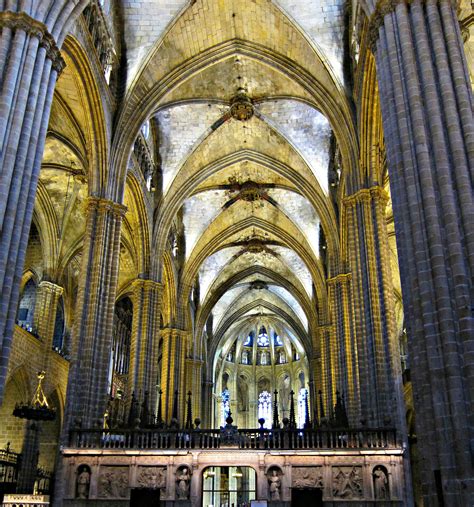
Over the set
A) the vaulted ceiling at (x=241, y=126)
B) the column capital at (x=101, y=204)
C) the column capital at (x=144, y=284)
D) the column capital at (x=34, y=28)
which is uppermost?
the vaulted ceiling at (x=241, y=126)

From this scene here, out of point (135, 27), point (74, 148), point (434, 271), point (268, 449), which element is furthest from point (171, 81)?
point (434, 271)

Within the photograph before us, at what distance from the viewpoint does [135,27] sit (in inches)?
844

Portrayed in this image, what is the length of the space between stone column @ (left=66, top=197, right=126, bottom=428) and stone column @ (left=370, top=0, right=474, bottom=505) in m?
10.2

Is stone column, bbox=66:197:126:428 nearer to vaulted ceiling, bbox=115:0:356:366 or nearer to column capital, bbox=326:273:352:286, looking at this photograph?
vaulted ceiling, bbox=115:0:356:366

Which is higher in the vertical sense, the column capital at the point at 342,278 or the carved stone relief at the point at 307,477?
the column capital at the point at 342,278

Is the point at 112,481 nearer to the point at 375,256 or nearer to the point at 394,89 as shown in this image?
the point at 375,256

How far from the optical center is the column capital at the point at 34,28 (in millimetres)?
12453

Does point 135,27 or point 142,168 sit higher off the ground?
point 135,27

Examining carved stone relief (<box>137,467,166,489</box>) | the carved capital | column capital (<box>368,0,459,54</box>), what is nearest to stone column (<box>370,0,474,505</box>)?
column capital (<box>368,0,459,54</box>)

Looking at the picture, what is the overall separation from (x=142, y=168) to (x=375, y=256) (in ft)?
37.8

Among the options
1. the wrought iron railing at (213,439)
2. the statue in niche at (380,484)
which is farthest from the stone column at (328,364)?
the statue in niche at (380,484)

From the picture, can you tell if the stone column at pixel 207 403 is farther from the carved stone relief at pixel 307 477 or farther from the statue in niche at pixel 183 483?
the carved stone relief at pixel 307 477

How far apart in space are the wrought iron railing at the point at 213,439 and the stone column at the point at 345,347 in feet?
12.0

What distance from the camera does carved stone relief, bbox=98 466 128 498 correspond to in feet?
52.0
